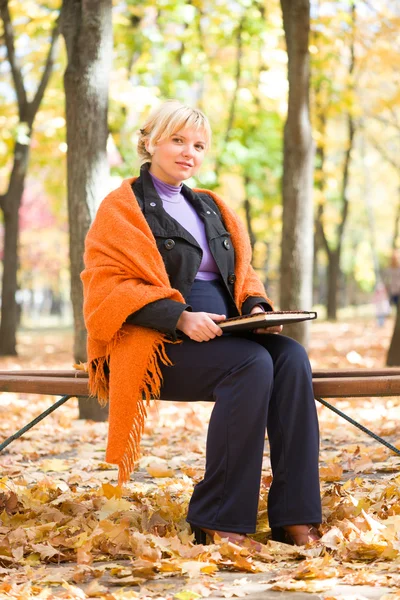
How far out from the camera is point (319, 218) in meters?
21.3

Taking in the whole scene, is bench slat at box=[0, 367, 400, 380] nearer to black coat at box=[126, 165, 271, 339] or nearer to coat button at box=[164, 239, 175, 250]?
black coat at box=[126, 165, 271, 339]

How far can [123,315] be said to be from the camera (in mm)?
3266

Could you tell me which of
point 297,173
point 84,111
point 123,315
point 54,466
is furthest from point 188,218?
point 297,173

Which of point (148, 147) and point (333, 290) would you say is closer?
point (148, 147)

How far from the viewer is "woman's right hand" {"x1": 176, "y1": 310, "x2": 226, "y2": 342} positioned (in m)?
3.19

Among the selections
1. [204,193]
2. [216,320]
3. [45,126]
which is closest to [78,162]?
[204,193]

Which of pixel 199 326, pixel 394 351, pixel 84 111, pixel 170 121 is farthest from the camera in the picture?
pixel 394 351

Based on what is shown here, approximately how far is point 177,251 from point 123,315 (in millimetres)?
412

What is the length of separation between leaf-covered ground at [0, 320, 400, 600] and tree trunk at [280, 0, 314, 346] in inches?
112

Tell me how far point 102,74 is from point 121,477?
12.7 feet

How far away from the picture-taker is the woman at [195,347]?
10.00ft

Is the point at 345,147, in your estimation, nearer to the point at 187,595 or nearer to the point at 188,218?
the point at 188,218

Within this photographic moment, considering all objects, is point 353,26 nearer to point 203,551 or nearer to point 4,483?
point 4,483

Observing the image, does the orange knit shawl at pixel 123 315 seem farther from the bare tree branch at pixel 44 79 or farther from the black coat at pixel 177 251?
the bare tree branch at pixel 44 79
